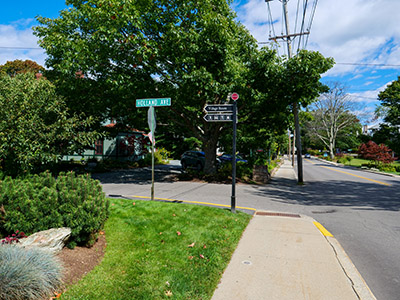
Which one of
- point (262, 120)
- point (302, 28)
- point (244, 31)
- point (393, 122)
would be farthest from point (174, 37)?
point (393, 122)

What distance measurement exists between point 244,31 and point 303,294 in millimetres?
14289

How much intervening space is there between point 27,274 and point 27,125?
738 cm

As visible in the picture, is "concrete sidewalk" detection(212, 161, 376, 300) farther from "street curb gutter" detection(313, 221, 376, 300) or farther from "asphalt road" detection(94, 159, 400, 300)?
"asphalt road" detection(94, 159, 400, 300)

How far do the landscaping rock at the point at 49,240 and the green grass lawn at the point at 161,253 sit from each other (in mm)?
694

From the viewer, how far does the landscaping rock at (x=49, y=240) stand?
3.54 meters

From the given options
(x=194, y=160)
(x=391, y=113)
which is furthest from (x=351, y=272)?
(x=391, y=113)

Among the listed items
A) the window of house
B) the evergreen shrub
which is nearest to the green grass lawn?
the evergreen shrub

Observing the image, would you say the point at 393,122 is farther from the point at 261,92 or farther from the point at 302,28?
the point at 261,92

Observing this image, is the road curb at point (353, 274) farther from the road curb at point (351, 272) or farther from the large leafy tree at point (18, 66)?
the large leafy tree at point (18, 66)

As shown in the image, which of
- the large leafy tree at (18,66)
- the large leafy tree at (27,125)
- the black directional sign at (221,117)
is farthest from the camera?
the large leafy tree at (18,66)

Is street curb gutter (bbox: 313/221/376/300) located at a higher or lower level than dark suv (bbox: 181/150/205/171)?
lower

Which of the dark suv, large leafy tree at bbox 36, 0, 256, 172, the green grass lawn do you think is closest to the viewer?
the green grass lawn

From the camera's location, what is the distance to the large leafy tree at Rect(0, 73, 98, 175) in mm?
8125

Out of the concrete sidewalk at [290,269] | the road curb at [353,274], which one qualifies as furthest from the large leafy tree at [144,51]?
the road curb at [353,274]
